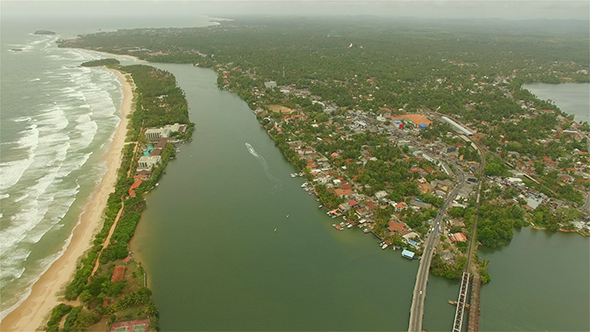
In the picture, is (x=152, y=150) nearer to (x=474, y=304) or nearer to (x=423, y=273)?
(x=423, y=273)

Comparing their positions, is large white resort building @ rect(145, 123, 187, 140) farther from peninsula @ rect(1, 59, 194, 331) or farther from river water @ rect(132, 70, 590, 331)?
river water @ rect(132, 70, 590, 331)

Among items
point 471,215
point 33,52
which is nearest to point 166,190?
point 471,215

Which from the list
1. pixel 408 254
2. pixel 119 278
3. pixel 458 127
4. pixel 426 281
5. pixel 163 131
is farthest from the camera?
pixel 458 127

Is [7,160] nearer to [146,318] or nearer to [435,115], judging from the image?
[146,318]

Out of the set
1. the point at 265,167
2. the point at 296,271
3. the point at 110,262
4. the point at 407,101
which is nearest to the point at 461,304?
the point at 296,271

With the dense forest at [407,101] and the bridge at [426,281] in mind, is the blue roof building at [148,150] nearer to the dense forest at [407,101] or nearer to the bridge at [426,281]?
the dense forest at [407,101]
